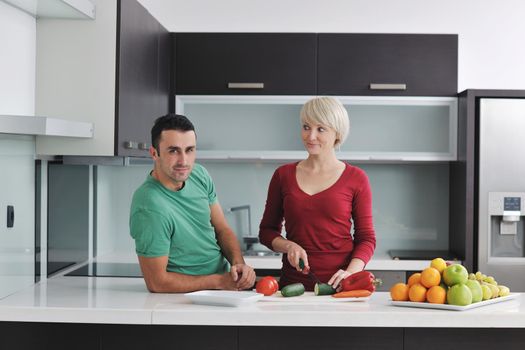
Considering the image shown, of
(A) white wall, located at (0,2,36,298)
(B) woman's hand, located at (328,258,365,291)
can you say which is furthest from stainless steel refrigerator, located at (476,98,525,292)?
(A) white wall, located at (0,2,36,298)

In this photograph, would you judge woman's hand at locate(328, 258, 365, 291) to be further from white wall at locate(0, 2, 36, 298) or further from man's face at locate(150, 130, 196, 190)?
white wall at locate(0, 2, 36, 298)

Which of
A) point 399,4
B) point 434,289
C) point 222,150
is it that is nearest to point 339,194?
point 434,289

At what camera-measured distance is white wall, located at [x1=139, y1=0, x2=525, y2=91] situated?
5.09 metres

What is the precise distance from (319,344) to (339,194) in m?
0.65

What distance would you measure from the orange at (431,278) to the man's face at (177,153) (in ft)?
2.81

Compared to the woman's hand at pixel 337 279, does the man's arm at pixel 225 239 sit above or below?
above

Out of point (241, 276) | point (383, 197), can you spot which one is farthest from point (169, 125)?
point (383, 197)

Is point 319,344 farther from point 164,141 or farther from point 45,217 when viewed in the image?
point 45,217

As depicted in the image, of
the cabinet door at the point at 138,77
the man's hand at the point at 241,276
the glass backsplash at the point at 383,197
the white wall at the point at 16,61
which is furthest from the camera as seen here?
the glass backsplash at the point at 383,197

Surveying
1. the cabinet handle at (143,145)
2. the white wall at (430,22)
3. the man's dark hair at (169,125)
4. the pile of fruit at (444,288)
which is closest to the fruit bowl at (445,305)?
the pile of fruit at (444,288)

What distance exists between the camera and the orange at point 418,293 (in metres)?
2.61

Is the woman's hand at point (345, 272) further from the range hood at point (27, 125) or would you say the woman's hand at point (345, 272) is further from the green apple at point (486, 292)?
the range hood at point (27, 125)

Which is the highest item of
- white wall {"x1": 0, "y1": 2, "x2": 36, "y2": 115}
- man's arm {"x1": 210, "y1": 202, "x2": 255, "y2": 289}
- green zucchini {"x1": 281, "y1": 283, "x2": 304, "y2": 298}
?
white wall {"x1": 0, "y1": 2, "x2": 36, "y2": 115}

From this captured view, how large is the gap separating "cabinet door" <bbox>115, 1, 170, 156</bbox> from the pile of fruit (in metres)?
1.50
